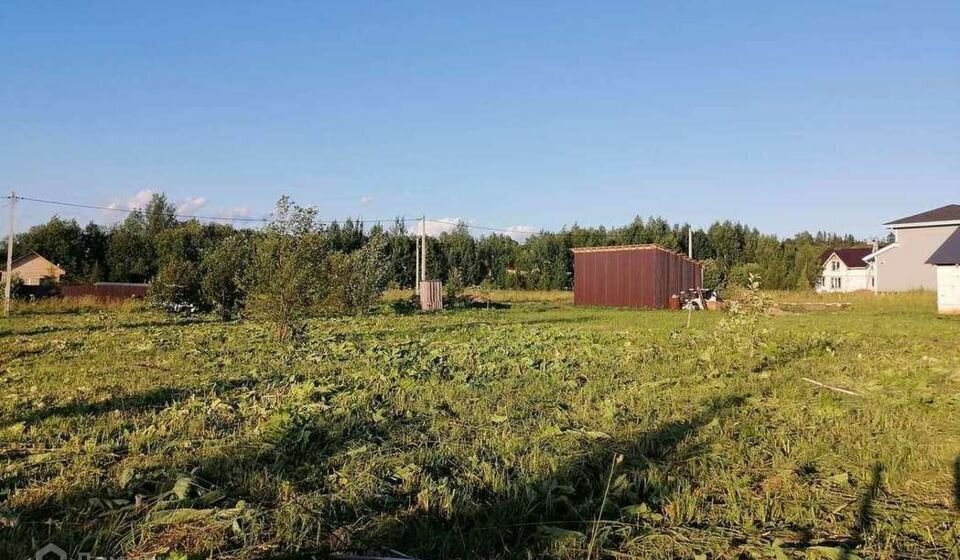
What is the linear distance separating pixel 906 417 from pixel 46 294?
1797 inches

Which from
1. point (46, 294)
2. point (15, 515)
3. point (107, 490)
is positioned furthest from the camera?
point (46, 294)

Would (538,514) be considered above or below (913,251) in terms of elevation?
below

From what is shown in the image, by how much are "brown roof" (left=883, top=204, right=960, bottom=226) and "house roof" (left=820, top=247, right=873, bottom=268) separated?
1641 centimetres

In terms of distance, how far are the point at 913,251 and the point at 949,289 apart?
18.9 meters

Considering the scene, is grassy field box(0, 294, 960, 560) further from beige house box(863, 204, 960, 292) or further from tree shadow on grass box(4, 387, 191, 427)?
beige house box(863, 204, 960, 292)

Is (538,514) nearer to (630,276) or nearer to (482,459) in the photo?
(482,459)

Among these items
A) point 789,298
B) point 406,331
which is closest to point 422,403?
point 406,331

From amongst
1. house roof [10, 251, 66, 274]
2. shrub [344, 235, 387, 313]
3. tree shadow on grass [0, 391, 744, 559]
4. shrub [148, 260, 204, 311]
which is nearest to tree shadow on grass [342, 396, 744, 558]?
tree shadow on grass [0, 391, 744, 559]

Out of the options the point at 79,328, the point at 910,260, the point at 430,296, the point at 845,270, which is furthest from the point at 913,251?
the point at 79,328

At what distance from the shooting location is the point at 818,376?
9578 millimetres

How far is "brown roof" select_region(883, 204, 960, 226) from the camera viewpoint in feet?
138

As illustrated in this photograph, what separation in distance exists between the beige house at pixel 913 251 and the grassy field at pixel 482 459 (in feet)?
128

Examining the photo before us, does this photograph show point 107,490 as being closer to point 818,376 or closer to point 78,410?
point 78,410

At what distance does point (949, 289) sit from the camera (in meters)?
28.2
